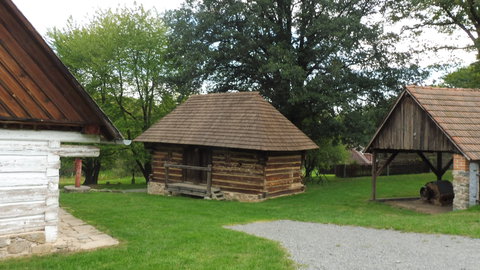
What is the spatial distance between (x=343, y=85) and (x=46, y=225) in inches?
756

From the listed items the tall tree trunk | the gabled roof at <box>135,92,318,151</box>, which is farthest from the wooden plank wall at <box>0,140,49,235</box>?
the tall tree trunk

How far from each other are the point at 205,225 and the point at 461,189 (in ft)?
28.2

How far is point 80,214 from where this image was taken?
11812mm

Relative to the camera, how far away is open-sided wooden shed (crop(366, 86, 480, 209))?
1279cm

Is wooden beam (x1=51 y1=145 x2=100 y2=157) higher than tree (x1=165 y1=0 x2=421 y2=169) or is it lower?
lower

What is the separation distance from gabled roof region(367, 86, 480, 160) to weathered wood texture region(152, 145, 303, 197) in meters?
5.22

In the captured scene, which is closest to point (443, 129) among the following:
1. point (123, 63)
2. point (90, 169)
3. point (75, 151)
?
point (75, 151)

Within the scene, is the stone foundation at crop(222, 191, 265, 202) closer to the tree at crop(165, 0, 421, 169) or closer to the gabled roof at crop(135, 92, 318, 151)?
the gabled roof at crop(135, 92, 318, 151)

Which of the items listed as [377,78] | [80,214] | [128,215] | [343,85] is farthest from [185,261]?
[377,78]

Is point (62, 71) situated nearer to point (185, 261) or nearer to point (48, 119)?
point (48, 119)

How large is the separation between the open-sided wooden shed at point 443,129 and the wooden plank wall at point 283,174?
4104 mm

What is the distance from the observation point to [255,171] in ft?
57.0

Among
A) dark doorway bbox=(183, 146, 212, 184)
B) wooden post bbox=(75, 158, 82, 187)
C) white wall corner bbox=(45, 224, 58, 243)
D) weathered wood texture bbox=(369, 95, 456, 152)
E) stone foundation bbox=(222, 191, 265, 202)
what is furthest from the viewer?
wooden post bbox=(75, 158, 82, 187)

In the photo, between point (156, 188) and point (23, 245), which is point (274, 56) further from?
point (23, 245)
